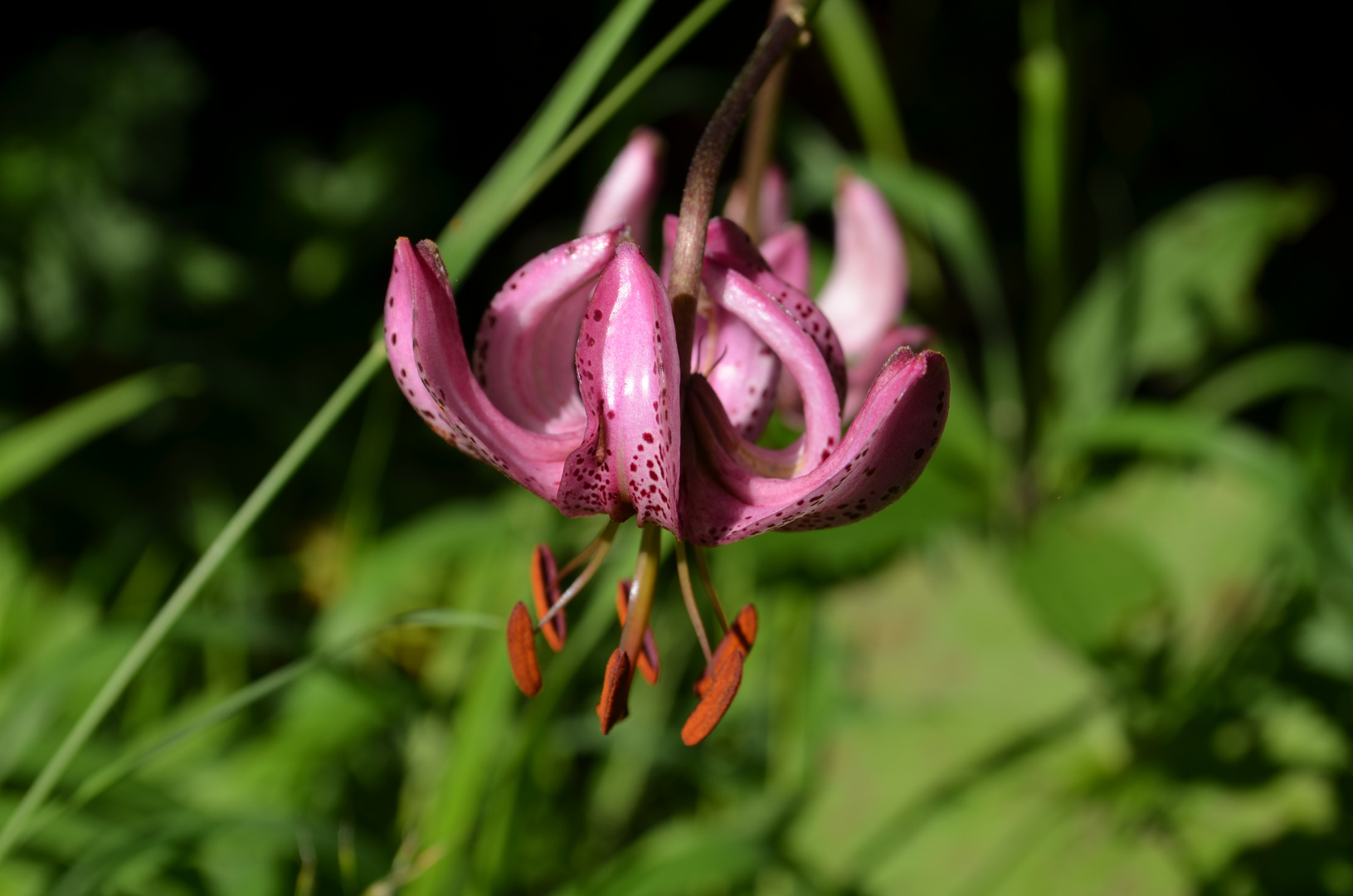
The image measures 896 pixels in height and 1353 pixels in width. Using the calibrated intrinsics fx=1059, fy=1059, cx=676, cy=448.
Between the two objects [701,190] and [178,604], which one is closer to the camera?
[701,190]

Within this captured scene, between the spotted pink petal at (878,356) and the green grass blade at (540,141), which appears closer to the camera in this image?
the green grass blade at (540,141)

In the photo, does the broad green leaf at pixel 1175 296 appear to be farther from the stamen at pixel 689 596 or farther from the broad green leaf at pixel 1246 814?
the stamen at pixel 689 596

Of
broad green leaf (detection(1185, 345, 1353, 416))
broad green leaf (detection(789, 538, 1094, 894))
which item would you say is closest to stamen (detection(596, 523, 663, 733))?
broad green leaf (detection(789, 538, 1094, 894))

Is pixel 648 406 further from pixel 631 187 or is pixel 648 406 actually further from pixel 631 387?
pixel 631 187

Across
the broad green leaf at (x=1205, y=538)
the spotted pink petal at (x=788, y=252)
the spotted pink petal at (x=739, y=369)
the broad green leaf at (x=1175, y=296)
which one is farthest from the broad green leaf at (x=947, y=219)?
the spotted pink petal at (x=739, y=369)

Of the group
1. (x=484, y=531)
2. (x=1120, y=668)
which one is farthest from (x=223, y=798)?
(x=1120, y=668)

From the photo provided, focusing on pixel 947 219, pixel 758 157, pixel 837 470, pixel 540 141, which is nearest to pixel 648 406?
pixel 837 470

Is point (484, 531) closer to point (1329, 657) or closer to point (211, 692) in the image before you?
point (211, 692)
